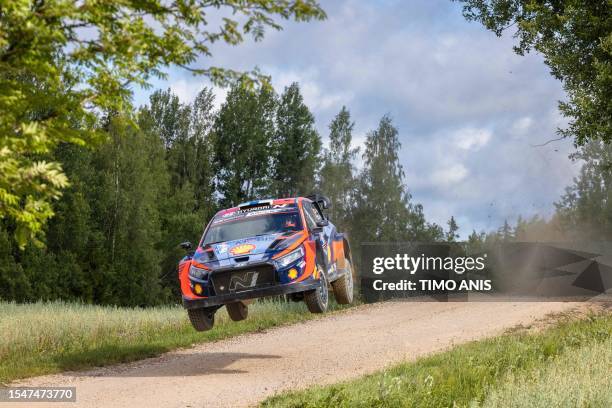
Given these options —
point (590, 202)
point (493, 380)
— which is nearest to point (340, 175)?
point (590, 202)

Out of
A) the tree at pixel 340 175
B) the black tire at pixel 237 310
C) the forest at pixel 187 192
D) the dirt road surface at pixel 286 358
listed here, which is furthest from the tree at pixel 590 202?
the black tire at pixel 237 310

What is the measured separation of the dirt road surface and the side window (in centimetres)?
337

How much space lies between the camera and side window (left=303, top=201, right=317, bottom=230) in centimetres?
1466

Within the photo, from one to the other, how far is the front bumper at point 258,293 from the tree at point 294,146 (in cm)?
5369

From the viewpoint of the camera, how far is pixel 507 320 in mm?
27062

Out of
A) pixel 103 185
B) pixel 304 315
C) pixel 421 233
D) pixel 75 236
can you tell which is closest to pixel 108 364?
pixel 304 315

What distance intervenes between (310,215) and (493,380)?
16.2 ft

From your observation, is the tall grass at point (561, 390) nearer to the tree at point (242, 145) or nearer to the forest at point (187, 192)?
the forest at point (187, 192)

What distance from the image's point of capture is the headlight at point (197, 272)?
44.5ft

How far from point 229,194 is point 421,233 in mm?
16520

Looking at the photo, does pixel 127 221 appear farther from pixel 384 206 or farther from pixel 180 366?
pixel 180 366

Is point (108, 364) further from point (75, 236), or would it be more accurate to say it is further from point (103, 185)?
point (103, 185)

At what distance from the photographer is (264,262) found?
522 inches

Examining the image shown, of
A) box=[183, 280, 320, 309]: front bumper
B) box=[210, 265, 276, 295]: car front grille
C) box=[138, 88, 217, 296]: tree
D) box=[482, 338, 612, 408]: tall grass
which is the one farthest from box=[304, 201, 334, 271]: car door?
box=[138, 88, 217, 296]: tree
